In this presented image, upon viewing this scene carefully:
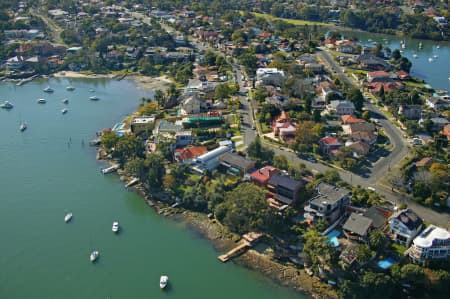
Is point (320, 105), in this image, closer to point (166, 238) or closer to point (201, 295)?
point (166, 238)

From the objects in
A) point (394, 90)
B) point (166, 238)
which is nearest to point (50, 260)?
point (166, 238)

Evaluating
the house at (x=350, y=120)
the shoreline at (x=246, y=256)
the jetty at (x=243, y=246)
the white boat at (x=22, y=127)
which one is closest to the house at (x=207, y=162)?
the shoreline at (x=246, y=256)

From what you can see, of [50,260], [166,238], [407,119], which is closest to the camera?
[50,260]

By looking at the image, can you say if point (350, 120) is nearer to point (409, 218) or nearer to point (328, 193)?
point (328, 193)

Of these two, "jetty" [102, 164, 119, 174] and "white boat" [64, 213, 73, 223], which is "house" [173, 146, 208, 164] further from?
"white boat" [64, 213, 73, 223]

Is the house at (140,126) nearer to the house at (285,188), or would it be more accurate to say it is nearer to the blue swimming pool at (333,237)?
the house at (285,188)

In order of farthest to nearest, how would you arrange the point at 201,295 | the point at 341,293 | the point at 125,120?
1. the point at 125,120
2. the point at 201,295
3. the point at 341,293
